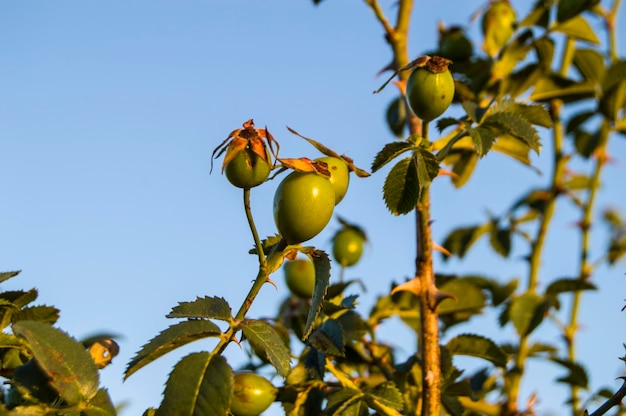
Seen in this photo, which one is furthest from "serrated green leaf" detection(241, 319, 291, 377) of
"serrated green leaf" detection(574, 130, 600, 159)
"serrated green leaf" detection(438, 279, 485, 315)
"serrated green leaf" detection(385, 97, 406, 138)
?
"serrated green leaf" detection(574, 130, 600, 159)

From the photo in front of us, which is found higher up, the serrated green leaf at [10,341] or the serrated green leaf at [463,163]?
the serrated green leaf at [463,163]

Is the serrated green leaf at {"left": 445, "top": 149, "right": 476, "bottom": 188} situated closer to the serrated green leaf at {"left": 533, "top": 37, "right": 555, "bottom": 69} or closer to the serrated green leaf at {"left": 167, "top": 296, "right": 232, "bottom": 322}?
the serrated green leaf at {"left": 533, "top": 37, "right": 555, "bottom": 69}

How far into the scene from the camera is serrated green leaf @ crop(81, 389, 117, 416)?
45.8 inches

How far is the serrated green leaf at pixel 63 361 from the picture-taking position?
114 cm

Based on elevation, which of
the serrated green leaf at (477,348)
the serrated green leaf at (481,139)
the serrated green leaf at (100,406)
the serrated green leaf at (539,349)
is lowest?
the serrated green leaf at (100,406)

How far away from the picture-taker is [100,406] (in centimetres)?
117

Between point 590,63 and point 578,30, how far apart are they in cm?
39

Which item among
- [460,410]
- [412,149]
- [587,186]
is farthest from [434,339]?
[587,186]

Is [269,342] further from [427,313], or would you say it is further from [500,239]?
[500,239]

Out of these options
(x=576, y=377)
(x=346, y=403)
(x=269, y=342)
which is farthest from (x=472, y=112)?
(x=576, y=377)

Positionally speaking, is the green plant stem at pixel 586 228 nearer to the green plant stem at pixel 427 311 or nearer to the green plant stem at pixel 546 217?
Answer: the green plant stem at pixel 546 217

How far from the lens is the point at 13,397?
1314 mm

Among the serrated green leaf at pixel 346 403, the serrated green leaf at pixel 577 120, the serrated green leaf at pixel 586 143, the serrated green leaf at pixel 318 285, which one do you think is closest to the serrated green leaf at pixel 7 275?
the serrated green leaf at pixel 318 285

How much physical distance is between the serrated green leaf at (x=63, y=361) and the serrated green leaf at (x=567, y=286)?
2206 mm
